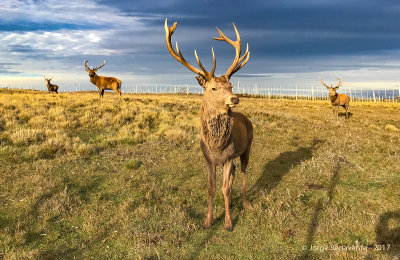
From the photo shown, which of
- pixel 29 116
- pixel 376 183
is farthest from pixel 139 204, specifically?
pixel 29 116

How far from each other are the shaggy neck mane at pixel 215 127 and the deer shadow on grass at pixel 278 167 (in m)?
2.23

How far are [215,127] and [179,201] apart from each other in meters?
2.24

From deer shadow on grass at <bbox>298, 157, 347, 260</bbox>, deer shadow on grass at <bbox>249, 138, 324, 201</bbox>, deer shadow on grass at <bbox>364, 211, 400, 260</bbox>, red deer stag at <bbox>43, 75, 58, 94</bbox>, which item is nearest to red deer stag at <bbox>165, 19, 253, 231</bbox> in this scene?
deer shadow on grass at <bbox>298, 157, 347, 260</bbox>

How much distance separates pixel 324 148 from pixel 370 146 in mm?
2102

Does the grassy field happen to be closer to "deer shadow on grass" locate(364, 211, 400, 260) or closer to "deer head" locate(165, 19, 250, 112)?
"deer shadow on grass" locate(364, 211, 400, 260)

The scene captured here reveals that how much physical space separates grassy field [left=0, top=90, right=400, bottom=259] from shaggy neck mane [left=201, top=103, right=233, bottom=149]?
5.29 feet

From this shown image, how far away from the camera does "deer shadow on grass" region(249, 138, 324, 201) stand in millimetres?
7413

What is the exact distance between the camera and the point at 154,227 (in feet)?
17.0

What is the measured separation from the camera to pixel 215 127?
5141 millimetres

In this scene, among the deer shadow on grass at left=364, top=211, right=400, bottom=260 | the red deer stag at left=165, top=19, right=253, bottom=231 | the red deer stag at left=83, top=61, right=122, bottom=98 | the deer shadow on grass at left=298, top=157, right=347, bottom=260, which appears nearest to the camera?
the deer shadow on grass at left=364, top=211, right=400, bottom=260

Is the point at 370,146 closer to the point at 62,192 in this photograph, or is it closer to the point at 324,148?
the point at 324,148

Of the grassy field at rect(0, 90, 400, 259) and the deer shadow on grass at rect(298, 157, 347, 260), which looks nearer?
the deer shadow on grass at rect(298, 157, 347, 260)

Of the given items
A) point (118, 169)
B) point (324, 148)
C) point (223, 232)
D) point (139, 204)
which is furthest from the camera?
point (324, 148)

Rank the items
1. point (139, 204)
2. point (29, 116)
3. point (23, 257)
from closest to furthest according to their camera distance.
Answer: point (23, 257), point (139, 204), point (29, 116)
